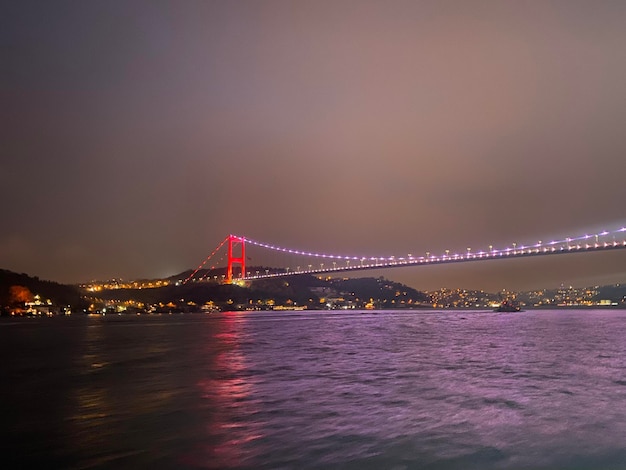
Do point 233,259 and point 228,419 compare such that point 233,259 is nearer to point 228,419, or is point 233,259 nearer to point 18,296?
point 18,296

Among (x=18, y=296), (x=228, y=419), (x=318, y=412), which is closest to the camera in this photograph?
(x=228, y=419)

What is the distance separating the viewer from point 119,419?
925 cm

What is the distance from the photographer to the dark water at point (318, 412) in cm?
692

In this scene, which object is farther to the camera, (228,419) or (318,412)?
(318,412)

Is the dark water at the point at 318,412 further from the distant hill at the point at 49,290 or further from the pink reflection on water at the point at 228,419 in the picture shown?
the distant hill at the point at 49,290

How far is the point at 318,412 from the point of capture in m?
9.77

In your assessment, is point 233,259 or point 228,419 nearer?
point 228,419

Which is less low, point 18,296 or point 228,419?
point 18,296

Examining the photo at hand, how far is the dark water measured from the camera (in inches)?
272

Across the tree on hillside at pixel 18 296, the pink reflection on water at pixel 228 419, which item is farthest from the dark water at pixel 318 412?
the tree on hillside at pixel 18 296

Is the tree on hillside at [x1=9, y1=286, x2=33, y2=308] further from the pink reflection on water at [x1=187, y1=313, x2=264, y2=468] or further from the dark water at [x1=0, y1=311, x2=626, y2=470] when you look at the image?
the pink reflection on water at [x1=187, y1=313, x2=264, y2=468]

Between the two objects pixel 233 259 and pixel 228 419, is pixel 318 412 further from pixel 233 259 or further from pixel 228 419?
pixel 233 259

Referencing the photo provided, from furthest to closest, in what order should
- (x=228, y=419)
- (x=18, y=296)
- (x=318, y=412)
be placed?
(x=18, y=296)
(x=318, y=412)
(x=228, y=419)

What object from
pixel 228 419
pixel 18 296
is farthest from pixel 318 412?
pixel 18 296
